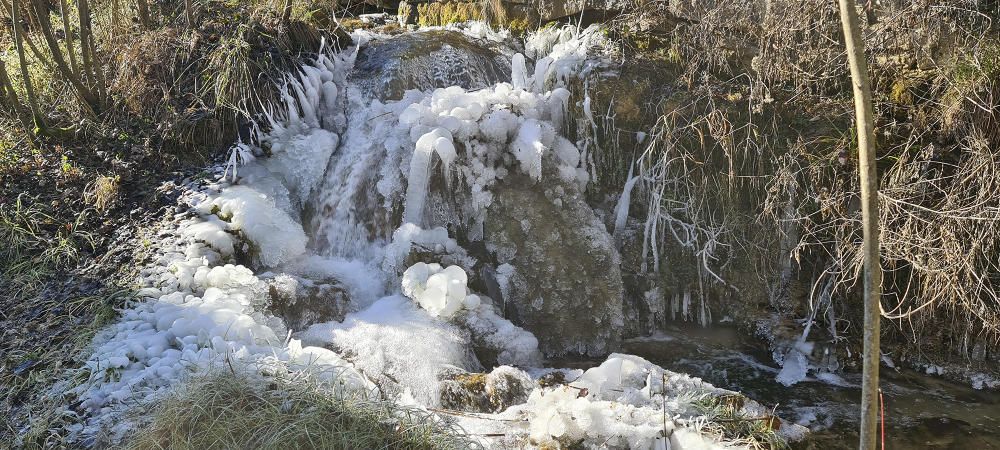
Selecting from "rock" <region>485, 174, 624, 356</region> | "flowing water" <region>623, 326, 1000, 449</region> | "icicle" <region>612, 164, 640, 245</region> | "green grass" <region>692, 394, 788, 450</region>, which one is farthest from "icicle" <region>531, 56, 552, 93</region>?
"green grass" <region>692, 394, 788, 450</region>

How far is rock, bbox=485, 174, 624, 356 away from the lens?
453cm

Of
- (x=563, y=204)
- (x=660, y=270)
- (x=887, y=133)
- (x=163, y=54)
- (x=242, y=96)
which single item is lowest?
(x=660, y=270)

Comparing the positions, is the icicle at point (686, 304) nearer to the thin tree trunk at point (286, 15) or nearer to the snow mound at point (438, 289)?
the snow mound at point (438, 289)

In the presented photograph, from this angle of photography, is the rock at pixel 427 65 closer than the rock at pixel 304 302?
No

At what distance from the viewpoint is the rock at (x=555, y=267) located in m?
4.53

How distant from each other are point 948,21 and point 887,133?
2.59 feet

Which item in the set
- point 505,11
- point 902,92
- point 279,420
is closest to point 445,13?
point 505,11

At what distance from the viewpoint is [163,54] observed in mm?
5551

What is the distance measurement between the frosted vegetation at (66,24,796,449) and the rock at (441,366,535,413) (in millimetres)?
22

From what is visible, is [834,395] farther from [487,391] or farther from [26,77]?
[26,77]

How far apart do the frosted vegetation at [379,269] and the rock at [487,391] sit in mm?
22

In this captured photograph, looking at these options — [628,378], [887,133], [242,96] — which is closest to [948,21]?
[887,133]

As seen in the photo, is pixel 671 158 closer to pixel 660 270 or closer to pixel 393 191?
pixel 660 270

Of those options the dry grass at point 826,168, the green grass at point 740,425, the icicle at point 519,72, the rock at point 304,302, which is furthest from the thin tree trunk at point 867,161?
the icicle at point 519,72
